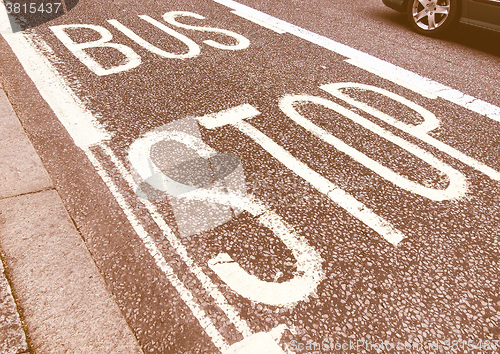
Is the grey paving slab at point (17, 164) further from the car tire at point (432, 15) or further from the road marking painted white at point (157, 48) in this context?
the car tire at point (432, 15)

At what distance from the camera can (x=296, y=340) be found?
1817 millimetres

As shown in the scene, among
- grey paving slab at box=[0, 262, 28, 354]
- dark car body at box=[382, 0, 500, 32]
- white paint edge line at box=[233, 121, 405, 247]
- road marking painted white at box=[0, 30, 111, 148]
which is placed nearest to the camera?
grey paving slab at box=[0, 262, 28, 354]

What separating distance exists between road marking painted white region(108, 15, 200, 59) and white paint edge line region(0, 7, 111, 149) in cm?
102

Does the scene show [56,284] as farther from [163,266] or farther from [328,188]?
[328,188]

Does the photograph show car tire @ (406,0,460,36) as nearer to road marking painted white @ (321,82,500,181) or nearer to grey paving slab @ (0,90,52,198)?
road marking painted white @ (321,82,500,181)

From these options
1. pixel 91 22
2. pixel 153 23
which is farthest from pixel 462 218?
pixel 91 22

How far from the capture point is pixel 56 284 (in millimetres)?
1951

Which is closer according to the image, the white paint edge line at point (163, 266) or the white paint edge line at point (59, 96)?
the white paint edge line at point (163, 266)

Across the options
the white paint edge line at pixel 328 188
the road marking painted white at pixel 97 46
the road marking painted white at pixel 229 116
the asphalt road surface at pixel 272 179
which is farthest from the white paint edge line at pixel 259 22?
the white paint edge line at pixel 328 188

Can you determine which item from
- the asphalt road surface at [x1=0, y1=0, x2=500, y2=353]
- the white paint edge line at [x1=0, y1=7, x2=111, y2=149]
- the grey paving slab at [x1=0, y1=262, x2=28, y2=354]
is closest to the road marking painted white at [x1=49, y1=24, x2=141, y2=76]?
the asphalt road surface at [x1=0, y1=0, x2=500, y2=353]

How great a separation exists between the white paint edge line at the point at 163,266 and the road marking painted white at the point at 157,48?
6.73ft

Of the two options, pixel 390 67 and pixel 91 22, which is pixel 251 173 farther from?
pixel 91 22

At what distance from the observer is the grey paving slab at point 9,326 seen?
1.68 metres

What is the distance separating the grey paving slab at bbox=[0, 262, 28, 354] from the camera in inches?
66.3
